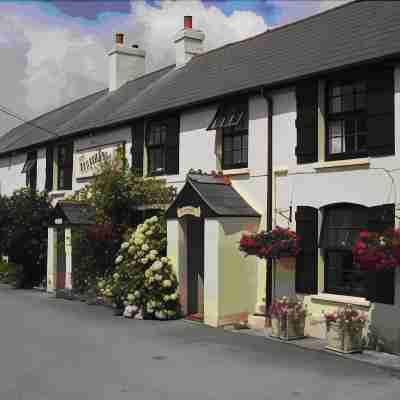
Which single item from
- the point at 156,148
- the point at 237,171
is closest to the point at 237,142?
the point at 237,171

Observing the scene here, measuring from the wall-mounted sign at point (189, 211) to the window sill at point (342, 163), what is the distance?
287 centimetres

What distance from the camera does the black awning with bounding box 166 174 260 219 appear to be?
12.5 metres

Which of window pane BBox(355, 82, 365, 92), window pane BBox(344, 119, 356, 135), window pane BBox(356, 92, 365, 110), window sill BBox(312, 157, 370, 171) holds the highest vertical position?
window pane BBox(355, 82, 365, 92)

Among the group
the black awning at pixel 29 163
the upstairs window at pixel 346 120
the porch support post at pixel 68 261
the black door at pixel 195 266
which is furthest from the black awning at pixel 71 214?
the upstairs window at pixel 346 120

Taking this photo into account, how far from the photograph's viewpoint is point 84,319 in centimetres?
1371

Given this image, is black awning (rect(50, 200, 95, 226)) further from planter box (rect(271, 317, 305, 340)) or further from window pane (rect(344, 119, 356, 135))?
window pane (rect(344, 119, 356, 135))

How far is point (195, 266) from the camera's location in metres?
14.2

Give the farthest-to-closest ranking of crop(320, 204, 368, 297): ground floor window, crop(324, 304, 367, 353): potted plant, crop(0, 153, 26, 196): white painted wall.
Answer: crop(0, 153, 26, 196): white painted wall, crop(320, 204, 368, 297): ground floor window, crop(324, 304, 367, 353): potted plant

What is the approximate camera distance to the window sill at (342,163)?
10.6 metres

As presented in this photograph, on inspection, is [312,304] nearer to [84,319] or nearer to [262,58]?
[84,319]

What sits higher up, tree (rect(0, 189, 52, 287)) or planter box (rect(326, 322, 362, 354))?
tree (rect(0, 189, 52, 287))

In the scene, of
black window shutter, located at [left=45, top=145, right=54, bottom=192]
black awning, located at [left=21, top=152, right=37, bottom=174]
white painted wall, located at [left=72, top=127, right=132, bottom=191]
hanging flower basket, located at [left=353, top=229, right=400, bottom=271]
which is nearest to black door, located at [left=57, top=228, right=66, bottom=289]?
white painted wall, located at [left=72, top=127, right=132, bottom=191]

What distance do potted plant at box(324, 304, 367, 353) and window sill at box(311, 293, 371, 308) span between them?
15.3 inches

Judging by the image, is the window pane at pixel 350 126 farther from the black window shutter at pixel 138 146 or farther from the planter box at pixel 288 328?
the black window shutter at pixel 138 146
